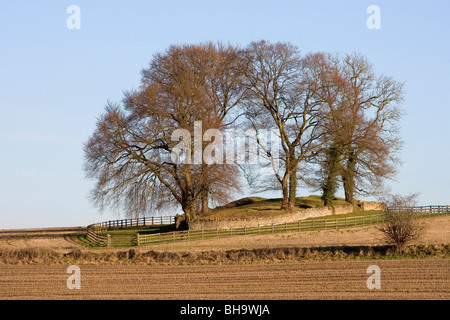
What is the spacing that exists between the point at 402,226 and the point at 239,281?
11.3 meters

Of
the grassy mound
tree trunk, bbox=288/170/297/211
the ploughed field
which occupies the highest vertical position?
tree trunk, bbox=288/170/297/211

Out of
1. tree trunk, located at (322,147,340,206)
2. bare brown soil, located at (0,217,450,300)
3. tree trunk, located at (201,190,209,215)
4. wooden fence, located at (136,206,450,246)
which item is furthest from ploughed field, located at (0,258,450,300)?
tree trunk, located at (322,147,340,206)

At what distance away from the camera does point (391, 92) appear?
201ft

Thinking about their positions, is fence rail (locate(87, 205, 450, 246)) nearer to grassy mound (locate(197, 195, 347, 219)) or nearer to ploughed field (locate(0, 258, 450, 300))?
grassy mound (locate(197, 195, 347, 219))

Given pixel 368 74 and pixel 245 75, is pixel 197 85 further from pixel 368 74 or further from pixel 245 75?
pixel 368 74

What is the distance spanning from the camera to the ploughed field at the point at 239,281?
2559cm

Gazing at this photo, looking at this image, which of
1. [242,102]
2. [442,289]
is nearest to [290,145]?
[242,102]

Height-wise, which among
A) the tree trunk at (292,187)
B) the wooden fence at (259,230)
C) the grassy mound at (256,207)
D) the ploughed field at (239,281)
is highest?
the tree trunk at (292,187)

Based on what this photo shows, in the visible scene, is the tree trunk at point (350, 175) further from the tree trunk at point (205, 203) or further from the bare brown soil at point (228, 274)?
the bare brown soil at point (228, 274)

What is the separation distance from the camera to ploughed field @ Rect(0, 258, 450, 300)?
25.6 m

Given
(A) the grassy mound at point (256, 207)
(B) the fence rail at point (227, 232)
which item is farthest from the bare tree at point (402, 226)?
(A) the grassy mound at point (256, 207)

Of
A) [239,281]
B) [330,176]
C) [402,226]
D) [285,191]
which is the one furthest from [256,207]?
[239,281]

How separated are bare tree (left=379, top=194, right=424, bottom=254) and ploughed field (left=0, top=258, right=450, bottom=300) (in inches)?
102

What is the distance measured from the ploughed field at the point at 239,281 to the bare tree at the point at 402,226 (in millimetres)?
2579
